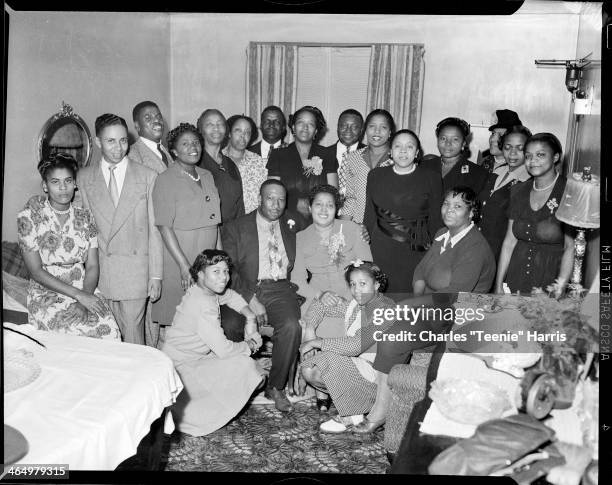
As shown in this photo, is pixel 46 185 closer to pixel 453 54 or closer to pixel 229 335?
pixel 229 335

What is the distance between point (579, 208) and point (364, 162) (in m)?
0.75

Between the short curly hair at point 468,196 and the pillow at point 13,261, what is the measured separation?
147 cm

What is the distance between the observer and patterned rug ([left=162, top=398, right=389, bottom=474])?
241 cm

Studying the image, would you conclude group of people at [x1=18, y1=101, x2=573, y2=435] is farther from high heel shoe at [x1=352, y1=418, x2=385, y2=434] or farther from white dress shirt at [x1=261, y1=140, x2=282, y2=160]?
high heel shoe at [x1=352, y1=418, x2=385, y2=434]

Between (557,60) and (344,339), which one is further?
(344,339)

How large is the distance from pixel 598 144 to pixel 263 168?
112 centimetres

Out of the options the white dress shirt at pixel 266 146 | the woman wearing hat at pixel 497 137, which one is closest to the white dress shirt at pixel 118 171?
the white dress shirt at pixel 266 146

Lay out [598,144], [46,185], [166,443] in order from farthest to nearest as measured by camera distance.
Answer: [166,443], [46,185], [598,144]

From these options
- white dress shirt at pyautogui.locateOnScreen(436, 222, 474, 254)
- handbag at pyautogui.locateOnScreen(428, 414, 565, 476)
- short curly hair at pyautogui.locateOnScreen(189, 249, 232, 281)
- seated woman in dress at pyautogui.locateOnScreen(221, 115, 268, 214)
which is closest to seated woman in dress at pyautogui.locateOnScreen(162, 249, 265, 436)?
short curly hair at pyautogui.locateOnScreen(189, 249, 232, 281)

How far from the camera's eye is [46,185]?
230 centimetres

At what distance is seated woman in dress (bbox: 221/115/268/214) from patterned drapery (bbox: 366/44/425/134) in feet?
1.40

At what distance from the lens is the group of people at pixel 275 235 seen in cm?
233

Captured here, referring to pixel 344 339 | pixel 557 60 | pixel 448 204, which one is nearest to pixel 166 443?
pixel 344 339

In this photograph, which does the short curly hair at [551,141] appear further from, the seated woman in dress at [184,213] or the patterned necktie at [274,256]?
the seated woman in dress at [184,213]
